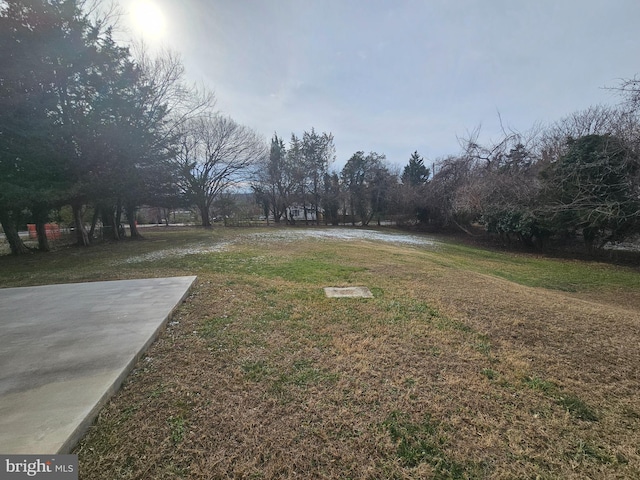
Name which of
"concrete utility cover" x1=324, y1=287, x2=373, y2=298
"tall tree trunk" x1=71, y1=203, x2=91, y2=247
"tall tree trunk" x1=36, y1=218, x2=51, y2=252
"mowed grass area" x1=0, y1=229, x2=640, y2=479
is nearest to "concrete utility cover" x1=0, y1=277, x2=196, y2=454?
"mowed grass area" x1=0, y1=229, x2=640, y2=479

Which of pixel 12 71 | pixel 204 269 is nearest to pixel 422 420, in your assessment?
pixel 204 269

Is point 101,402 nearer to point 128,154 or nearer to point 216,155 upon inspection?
point 128,154

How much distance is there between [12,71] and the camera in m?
7.61

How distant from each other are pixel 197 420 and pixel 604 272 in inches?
499

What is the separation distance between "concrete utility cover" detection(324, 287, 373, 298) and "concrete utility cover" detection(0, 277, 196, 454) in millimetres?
2430

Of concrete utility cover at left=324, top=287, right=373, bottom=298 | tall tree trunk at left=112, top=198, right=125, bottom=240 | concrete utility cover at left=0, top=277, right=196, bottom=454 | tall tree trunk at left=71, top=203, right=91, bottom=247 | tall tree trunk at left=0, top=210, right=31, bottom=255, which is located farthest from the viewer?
tall tree trunk at left=112, top=198, right=125, bottom=240

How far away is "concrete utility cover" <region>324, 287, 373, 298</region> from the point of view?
435 centimetres

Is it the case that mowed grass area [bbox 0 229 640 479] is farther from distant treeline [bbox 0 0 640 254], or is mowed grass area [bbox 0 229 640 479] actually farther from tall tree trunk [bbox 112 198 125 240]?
tall tree trunk [bbox 112 198 125 240]

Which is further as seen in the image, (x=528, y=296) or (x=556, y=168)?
(x=556, y=168)

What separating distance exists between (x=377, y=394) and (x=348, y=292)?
8.31 feet

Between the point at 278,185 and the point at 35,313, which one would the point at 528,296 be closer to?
the point at 35,313

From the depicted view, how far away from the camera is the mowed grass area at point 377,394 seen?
1.50m

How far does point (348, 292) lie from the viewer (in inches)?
180

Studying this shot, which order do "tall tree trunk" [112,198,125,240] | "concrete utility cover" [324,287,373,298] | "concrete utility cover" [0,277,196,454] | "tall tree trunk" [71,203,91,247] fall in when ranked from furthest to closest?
"tall tree trunk" [112,198,125,240], "tall tree trunk" [71,203,91,247], "concrete utility cover" [324,287,373,298], "concrete utility cover" [0,277,196,454]
